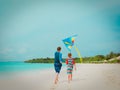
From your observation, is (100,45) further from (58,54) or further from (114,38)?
(58,54)

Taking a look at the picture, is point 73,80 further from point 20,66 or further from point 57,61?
point 20,66

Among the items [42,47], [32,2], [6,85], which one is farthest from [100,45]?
[6,85]

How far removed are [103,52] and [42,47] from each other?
2.52ft

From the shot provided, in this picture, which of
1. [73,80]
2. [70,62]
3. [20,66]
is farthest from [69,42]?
[20,66]

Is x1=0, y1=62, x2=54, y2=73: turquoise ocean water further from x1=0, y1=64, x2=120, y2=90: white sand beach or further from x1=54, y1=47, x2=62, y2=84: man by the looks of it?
x1=54, y1=47, x2=62, y2=84: man

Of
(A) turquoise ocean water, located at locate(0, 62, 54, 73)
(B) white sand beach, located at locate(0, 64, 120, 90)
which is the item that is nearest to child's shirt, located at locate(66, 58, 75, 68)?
(B) white sand beach, located at locate(0, 64, 120, 90)

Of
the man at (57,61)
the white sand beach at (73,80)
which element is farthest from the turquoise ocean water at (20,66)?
the man at (57,61)

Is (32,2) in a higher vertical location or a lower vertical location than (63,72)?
higher

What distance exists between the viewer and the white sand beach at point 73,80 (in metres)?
2.71

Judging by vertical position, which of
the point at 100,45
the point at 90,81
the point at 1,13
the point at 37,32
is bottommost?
the point at 90,81

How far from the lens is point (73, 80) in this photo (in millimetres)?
2898

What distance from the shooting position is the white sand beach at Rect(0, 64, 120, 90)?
8.88 feet

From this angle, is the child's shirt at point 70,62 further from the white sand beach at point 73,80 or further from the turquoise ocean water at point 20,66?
the turquoise ocean water at point 20,66

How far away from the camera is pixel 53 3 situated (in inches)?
122
